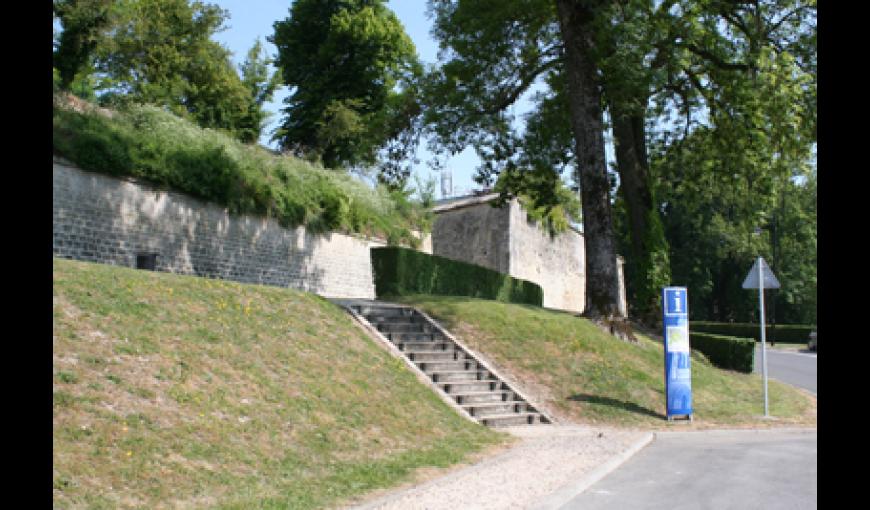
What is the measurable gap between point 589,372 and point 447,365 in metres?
3.22

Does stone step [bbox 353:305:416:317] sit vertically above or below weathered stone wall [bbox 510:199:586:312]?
below

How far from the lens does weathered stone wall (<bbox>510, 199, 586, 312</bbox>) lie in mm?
31297

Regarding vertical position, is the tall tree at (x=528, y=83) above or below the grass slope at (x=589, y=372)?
above

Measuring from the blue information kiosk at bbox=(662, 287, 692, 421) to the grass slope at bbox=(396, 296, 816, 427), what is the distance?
42cm

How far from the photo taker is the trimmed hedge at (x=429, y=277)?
20.2 m

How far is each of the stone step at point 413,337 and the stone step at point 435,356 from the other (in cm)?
54

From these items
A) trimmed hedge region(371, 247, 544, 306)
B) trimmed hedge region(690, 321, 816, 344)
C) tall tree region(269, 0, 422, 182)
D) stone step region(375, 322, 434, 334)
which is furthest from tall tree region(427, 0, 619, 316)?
trimmed hedge region(690, 321, 816, 344)

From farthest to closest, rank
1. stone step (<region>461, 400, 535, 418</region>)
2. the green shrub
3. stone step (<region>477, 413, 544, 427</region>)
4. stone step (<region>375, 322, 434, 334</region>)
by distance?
the green shrub → stone step (<region>375, 322, 434, 334</region>) → stone step (<region>461, 400, 535, 418</region>) → stone step (<region>477, 413, 544, 427</region>)

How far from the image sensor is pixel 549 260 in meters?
34.9

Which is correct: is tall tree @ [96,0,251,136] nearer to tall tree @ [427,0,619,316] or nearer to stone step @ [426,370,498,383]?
tall tree @ [427,0,619,316]

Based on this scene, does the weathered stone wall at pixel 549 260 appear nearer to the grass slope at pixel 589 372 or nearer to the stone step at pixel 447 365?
the grass slope at pixel 589 372

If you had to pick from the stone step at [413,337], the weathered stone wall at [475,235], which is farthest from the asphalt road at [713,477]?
the weathered stone wall at [475,235]

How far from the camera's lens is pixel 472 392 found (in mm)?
13508
